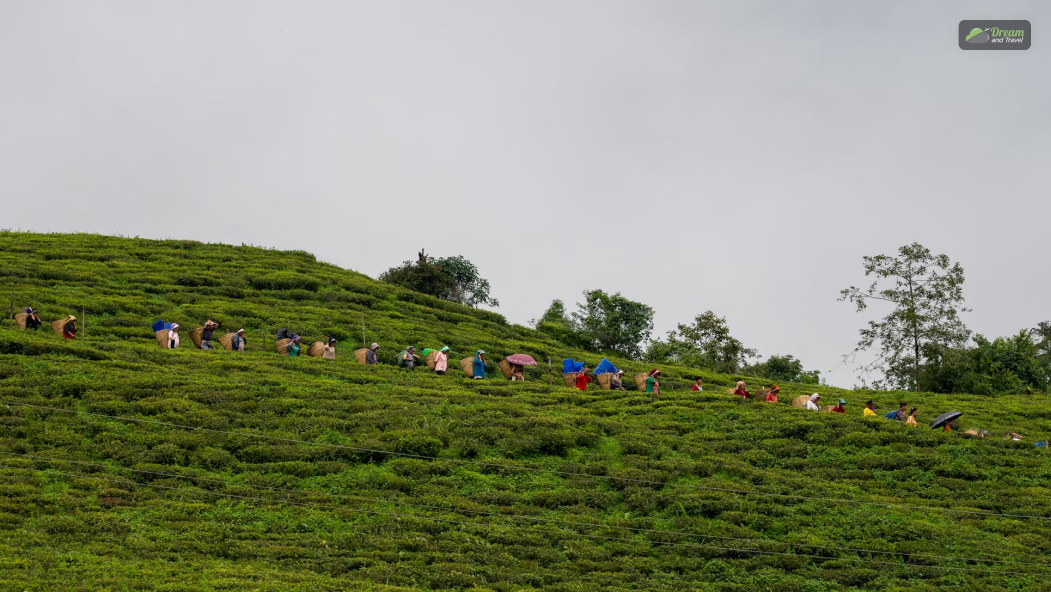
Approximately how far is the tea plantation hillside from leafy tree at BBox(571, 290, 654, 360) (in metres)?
25.9

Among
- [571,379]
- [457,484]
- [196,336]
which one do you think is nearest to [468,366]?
[571,379]

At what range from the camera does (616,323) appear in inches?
2484

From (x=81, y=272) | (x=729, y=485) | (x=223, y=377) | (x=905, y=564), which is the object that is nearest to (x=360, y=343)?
(x=223, y=377)

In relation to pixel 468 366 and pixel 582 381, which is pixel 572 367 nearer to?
pixel 582 381

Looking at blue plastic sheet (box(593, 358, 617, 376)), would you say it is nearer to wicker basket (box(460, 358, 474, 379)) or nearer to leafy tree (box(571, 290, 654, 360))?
wicker basket (box(460, 358, 474, 379))

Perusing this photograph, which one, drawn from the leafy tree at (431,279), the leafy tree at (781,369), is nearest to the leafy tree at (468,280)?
the leafy tree at (431,279)

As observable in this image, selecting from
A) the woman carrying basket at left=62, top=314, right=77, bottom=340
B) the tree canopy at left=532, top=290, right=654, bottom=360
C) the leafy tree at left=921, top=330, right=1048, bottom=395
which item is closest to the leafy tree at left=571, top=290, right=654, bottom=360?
the tree canopy at left=532, top=290, right=654, bottom=360

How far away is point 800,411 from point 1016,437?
21.9ft

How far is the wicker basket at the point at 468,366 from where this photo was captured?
38.1 meters

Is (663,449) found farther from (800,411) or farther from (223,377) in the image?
(223,377)

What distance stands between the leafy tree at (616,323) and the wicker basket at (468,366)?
76.2 feet

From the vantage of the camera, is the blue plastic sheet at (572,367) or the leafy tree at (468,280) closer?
the blue plastic sheet at (572,367)

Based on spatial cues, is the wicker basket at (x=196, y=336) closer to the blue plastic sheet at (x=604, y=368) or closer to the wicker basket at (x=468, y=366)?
the wicker basket at (x=468, y=366)

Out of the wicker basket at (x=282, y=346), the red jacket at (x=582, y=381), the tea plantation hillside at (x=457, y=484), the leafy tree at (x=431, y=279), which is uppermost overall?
the leafy tree at (x=431, y=279)
